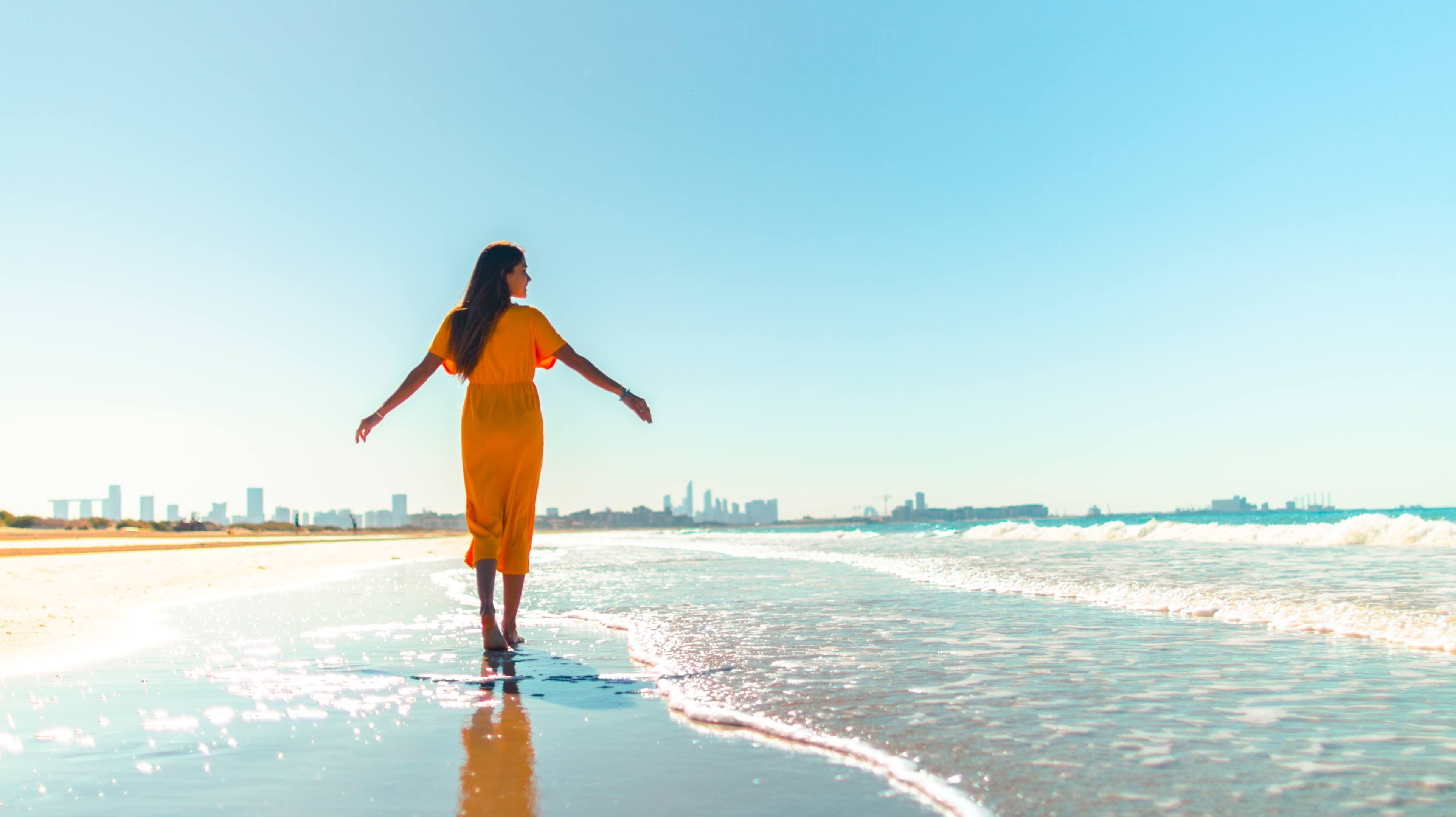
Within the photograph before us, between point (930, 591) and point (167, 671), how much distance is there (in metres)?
6.15

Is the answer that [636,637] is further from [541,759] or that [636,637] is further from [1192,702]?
[1192,702]

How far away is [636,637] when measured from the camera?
5184mm

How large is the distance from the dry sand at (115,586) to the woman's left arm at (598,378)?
2991 mm

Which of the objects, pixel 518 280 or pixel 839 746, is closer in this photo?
pixel 839 746

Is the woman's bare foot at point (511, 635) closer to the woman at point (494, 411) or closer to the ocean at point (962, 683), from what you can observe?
the woman at point (494, 411)

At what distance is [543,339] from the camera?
476 cm

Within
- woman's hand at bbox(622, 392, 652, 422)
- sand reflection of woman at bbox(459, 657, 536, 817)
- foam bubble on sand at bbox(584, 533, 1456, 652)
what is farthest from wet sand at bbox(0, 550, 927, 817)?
foam bubble on sand at bbox(584, 533, 1456, 652)

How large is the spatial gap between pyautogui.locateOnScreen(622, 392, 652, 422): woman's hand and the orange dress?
51 centimetres

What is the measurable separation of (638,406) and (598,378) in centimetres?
30

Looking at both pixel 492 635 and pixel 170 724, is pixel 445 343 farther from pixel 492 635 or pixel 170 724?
pixel 170 724

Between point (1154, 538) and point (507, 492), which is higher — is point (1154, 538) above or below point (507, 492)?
below

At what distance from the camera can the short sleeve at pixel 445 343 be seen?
182 inches

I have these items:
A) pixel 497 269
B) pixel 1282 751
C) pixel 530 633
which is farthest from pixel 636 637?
pixel 1282 751

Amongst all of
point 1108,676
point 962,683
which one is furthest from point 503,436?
point 1108,676
